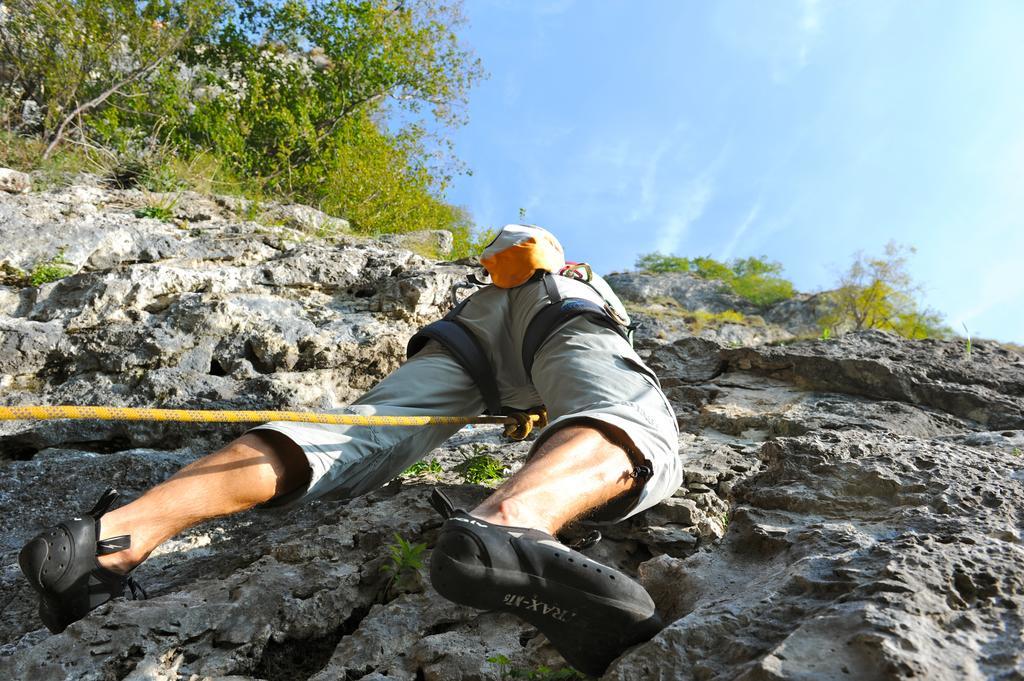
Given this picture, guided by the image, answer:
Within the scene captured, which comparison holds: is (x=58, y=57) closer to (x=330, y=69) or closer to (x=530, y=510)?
(x=330, y=69)

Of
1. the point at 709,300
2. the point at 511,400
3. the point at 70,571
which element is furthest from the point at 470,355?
the point at 709,300

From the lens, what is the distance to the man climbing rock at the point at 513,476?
5.02ft

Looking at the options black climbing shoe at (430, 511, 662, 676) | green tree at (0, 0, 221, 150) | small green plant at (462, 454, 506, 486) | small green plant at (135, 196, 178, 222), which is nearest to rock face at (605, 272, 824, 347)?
small green plant at (135, 196, 178, 222)

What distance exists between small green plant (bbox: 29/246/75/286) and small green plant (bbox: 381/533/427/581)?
3.48 m

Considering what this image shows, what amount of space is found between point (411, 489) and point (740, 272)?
1335 inches

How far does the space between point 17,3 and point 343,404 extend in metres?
7.74

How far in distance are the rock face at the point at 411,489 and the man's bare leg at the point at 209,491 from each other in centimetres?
26

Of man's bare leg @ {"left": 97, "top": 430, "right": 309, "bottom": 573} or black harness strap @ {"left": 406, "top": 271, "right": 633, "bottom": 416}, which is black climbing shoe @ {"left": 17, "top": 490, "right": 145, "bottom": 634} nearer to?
man's bare leg @ {"left": 97, "top": 430, "right": 309, "bottom": 573}

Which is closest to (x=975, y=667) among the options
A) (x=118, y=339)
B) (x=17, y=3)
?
(x=118, y=339)

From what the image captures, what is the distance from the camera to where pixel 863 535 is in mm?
1859

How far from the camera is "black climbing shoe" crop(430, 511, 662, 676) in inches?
58.0

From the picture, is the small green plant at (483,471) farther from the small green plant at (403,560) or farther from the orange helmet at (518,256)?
the orange helmet at (518,256)

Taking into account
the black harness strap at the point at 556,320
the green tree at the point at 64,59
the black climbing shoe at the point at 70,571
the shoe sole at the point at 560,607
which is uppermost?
the green tree at the point at 64,59

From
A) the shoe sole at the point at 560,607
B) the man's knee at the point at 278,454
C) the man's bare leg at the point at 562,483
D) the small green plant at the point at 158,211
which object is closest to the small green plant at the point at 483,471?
the man's knee at the point at 278,454
